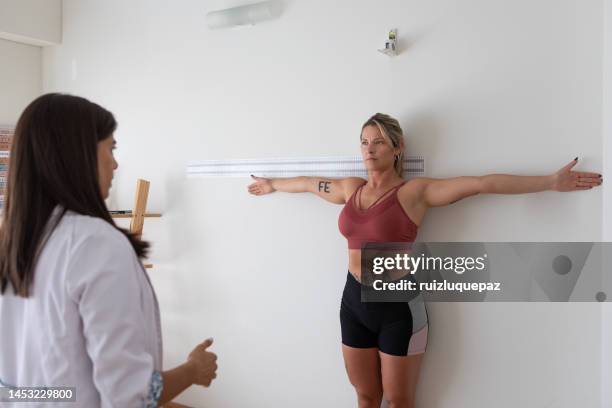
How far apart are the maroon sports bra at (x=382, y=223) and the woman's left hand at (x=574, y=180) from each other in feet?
2.01

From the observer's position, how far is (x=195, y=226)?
3178 mm

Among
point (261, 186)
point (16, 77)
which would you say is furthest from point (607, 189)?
point (16, 77)

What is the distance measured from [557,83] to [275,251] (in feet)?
5.35

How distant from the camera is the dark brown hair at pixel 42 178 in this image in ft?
3.46

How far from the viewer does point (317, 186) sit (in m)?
2.62

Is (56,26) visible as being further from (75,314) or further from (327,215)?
(75,314)

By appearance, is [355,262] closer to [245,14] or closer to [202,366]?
[202,366]

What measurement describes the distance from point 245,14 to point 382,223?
59.3 inches

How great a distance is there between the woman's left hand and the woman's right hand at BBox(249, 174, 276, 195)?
1.43 metres

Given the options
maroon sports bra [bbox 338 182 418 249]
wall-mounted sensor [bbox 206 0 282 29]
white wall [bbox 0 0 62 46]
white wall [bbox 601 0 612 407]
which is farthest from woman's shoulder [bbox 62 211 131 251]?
white wall [bbox 0 0 62 46]

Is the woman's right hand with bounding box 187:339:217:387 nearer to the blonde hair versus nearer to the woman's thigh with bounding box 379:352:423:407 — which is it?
the woman's thigh with bounding box 379:352:423:407

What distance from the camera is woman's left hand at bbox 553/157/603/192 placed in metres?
2.07

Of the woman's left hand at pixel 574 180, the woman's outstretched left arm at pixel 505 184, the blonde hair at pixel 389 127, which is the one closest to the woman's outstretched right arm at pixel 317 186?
the blonde hair at pixel 389 127

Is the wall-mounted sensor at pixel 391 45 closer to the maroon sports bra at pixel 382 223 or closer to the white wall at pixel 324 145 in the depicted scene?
the white wall at pixel 324 145
